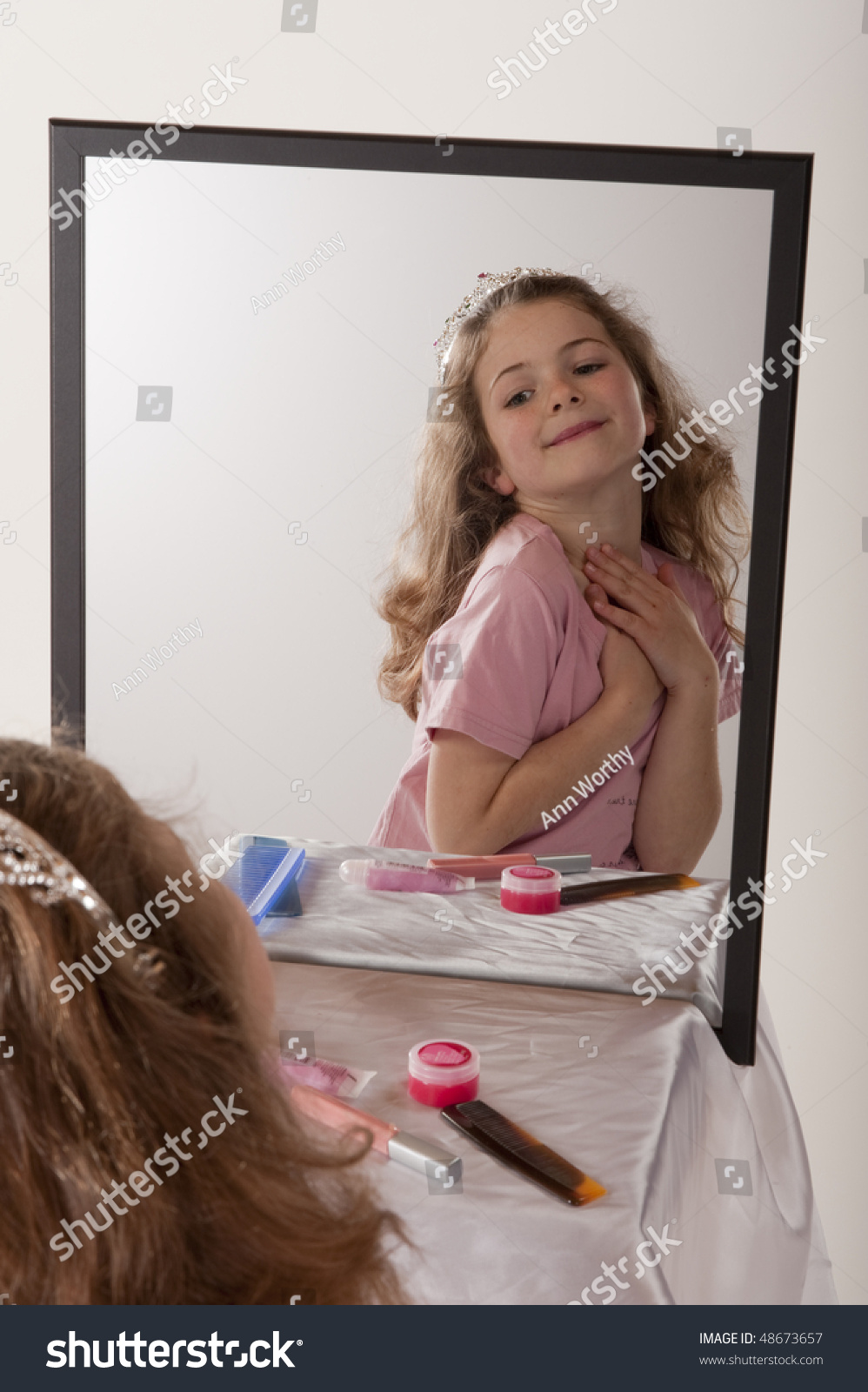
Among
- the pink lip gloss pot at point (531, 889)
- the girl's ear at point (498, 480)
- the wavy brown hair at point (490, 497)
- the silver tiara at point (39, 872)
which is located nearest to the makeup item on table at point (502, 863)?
the pink lip gloss pot at point (531, 889)

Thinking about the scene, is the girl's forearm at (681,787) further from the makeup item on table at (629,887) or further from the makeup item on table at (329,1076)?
the makeup item on table at (329,1076)

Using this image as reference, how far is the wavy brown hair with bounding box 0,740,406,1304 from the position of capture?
36 centimetres

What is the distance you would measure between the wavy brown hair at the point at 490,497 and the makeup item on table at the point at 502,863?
0.34 ft

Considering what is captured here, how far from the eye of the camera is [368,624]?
2.34 ft

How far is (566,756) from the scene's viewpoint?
27.1 inches

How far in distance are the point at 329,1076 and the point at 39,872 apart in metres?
0.27

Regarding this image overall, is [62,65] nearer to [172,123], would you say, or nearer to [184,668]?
[172,123]

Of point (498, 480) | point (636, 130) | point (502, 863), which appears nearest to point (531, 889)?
point (502, 863)

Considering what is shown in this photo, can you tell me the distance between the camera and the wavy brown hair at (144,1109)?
36 cm

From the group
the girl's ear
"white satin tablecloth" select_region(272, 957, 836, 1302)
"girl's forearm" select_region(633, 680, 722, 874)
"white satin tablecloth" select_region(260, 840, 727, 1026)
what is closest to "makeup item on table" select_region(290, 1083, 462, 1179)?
"white satin tablecloth" select_region(272, 957, 836, 1302)

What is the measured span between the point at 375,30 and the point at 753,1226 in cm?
86

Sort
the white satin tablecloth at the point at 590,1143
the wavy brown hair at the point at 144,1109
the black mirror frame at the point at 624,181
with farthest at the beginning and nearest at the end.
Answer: the black mirror frame at the point at 624,181 < the white satin tablecloth at the point at 590,1143 < the wavy brown hair at the point at 144,1109

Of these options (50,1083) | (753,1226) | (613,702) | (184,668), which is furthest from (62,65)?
(753,1226)

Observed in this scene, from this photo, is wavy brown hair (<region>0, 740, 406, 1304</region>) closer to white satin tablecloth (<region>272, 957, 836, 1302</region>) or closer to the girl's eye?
white satin tablecloth (<region>272, 957, 836, 1302</region>)
